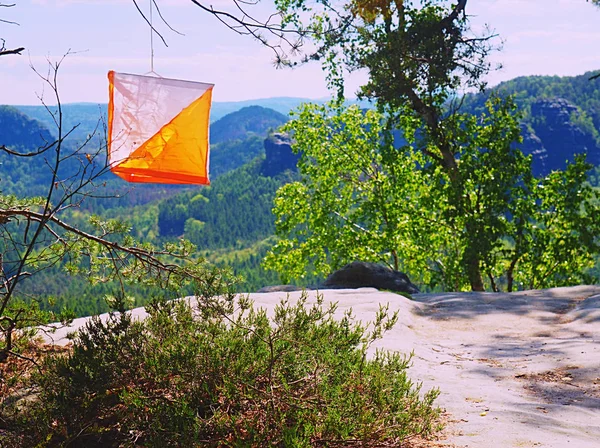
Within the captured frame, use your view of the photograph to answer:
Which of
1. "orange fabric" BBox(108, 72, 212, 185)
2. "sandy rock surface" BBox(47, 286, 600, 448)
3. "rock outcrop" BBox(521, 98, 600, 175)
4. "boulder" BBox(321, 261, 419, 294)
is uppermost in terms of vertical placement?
"rock outcrop" BBox(521, 98, 600, 175)

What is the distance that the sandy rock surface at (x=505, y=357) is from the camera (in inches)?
179

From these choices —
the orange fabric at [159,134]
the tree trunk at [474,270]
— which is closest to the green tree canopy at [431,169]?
the tree trunk at [474,270]

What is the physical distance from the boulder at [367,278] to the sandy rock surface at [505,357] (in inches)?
53.8

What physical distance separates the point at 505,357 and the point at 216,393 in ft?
14.5

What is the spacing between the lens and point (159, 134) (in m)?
5.27

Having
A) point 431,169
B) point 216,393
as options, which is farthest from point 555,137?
point 216,393

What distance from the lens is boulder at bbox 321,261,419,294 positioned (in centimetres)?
1345

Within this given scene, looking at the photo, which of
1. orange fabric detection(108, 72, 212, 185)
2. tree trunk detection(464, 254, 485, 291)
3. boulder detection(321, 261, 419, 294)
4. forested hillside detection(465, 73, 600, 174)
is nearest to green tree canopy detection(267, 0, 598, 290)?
tree trunk detection(464, 254, 485, 291)

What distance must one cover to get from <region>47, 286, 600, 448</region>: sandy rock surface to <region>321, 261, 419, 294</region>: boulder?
4.49 ft

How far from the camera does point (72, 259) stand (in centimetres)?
593

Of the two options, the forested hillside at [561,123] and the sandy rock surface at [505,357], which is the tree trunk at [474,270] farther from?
the forested hillside at [561,123]

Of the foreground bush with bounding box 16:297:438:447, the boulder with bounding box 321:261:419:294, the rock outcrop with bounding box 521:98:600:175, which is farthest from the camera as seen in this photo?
the rock outcrop with bounding box 521:98:600:175

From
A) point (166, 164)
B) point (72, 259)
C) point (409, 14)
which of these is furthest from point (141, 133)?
point (409, 14)

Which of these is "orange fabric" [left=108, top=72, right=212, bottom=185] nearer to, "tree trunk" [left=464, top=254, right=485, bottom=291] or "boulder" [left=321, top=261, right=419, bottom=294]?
"boulder" [left=321, top=261, right=419, bottom=294]
